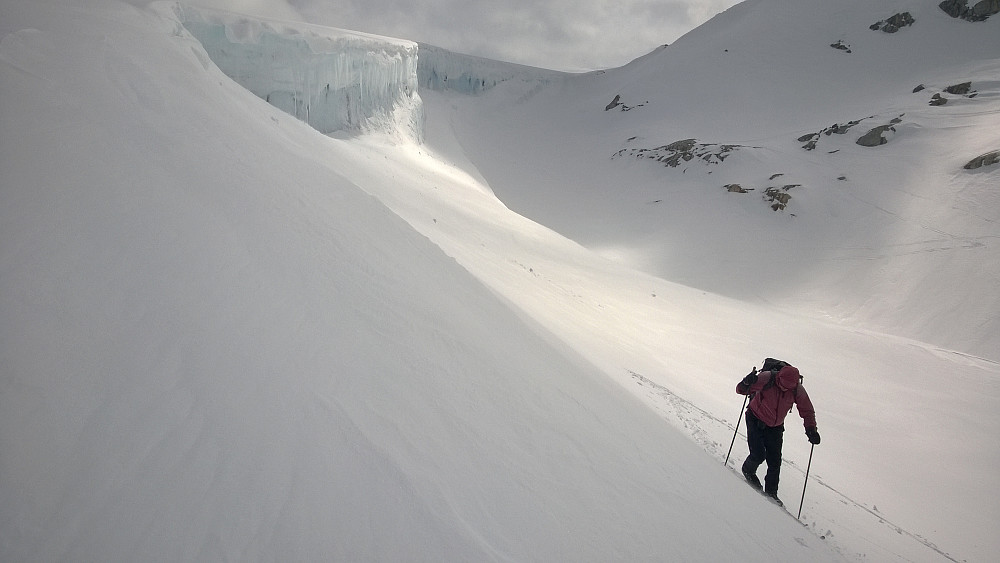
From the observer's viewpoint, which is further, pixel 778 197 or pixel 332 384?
pixel 778 197

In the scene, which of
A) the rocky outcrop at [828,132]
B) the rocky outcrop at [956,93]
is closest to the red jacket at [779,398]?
the rocky outcrop at [828,132]

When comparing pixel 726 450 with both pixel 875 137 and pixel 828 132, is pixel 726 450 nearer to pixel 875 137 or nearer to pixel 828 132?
pixel 875 137

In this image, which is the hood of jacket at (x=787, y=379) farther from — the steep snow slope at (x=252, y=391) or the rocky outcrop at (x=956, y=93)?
the rocky outcrop at (x=956, y=93)

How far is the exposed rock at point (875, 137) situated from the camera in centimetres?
2165

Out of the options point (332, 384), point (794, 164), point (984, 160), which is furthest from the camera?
point (794, 164)

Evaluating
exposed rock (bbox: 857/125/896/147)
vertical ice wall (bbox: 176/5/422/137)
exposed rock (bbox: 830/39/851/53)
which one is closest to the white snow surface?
vertical ice wall (bbox: 176/5/422/137)

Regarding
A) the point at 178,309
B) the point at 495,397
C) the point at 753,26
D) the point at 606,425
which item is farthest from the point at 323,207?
the point at 753,26

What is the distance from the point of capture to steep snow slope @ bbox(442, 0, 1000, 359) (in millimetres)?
14961

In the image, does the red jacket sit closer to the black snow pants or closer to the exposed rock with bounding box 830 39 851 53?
the black snow pants

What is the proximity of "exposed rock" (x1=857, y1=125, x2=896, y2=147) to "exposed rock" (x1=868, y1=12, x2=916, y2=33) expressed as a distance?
23.8 meters

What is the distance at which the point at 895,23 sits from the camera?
37.5m

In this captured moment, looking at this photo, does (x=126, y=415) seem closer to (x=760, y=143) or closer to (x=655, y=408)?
(x=655, y=408)

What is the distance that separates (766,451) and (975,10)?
50.1 meters

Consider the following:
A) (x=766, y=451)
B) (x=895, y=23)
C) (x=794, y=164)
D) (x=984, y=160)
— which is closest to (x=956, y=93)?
(x=794, y=164)
